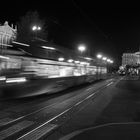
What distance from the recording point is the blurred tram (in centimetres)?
1312

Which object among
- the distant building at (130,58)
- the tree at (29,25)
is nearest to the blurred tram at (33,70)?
the tree at (29,25)

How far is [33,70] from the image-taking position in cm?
1463

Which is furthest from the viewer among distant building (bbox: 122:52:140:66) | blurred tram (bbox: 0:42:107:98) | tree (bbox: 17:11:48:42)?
distant building (bbox: 122:52:140:66)

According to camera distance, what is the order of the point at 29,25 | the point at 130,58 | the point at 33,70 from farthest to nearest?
the point at 130,58 → the point at 29,25 → the point at 33,70

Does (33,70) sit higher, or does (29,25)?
(29,25)

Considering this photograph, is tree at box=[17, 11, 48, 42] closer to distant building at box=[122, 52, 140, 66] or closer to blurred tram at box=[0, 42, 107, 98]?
blurred tram at box=[0, 42, 107, 98]

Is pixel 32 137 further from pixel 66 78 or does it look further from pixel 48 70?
pixel 66 78

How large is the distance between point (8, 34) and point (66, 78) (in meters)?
40.4

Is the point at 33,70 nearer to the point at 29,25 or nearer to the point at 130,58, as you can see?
the point at 29,25

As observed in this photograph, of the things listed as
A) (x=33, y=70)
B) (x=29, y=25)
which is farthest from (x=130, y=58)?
(x=33, y=70)

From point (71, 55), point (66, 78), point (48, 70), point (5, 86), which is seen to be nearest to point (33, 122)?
point (5, 86)

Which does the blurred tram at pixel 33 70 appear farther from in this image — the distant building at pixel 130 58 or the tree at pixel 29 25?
the distant building at pixel 130 58

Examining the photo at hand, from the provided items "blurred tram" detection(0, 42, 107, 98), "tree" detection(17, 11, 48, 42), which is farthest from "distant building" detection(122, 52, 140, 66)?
"blurred tram" detection(0, 42, 107, 98)

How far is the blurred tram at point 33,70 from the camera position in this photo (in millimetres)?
13125
